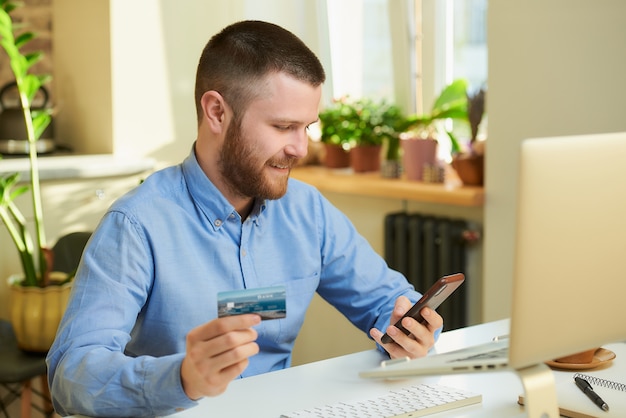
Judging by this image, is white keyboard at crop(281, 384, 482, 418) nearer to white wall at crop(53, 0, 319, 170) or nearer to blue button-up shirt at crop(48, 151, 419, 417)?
blue button-up shirt at crop(48, 151, 419, 417)

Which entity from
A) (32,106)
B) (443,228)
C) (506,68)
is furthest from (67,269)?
(506,68)

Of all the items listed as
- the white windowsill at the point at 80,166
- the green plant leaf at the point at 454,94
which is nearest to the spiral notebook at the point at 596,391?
the green plant leaf at the point at 454,94

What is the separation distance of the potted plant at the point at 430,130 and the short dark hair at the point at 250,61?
1594 mm

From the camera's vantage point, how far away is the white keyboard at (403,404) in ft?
4.41

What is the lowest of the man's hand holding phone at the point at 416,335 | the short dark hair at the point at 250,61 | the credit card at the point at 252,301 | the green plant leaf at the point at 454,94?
the man's hand holding phone at the point at 416,335

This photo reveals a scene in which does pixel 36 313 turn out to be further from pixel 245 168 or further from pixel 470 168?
pixel 470 168

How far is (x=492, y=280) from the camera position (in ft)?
9.75

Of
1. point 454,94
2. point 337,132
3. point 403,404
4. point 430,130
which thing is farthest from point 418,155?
point 403,404

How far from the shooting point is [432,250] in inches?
124

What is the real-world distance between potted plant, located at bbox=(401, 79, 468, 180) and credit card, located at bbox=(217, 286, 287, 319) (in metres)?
2.13

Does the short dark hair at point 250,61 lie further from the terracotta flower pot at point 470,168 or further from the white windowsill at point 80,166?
the white windowsill at point 80,166

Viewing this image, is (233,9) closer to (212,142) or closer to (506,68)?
(506,68)

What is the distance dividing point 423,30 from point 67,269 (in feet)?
5.66

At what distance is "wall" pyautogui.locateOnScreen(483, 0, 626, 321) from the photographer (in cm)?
251
